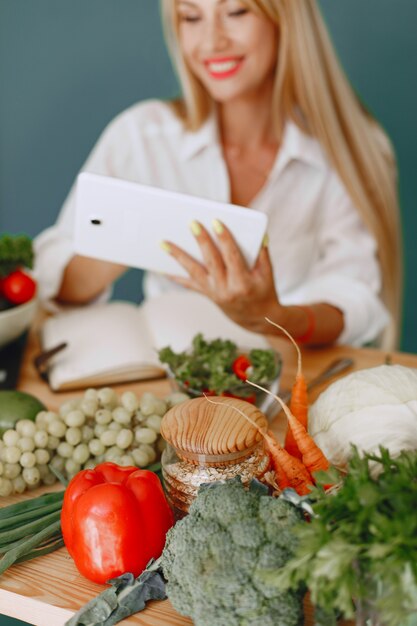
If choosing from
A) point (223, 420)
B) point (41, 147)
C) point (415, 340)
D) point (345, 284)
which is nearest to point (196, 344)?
point (223, 420)

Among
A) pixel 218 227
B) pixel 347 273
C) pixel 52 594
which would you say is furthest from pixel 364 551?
pixel 347 273

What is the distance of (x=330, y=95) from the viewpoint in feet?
6.29

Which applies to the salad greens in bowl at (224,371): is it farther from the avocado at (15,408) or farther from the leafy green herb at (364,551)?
the leafy green herb at (364,551)

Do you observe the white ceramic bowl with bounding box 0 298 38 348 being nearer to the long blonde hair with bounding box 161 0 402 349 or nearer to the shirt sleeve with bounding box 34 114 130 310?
the shirt sleeve with bounding box 34 114 130 310

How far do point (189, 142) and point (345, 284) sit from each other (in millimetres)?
607

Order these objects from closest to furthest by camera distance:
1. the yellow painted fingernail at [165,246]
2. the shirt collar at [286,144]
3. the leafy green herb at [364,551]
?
1. the leafy green herb at [364,551]
2. the yellow painted fingernail at [165,246]
3. the shirt collar at [286,144]

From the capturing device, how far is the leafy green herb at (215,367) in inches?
45.6

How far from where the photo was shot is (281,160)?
6.57 ft

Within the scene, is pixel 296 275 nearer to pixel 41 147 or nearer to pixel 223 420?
pixel 223 420

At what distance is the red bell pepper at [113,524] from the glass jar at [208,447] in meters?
0.03

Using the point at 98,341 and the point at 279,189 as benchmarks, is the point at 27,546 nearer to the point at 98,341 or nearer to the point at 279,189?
the point at 98,341

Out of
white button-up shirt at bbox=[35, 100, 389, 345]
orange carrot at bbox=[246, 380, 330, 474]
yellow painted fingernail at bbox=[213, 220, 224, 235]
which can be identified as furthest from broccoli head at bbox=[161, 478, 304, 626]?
white button-up shirt at bbox=[35, 100, 389, 345]

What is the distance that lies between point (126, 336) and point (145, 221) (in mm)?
292

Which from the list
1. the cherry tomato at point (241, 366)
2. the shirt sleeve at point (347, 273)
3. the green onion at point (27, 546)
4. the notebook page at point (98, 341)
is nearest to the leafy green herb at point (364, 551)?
the green onion at point (27, 546)
